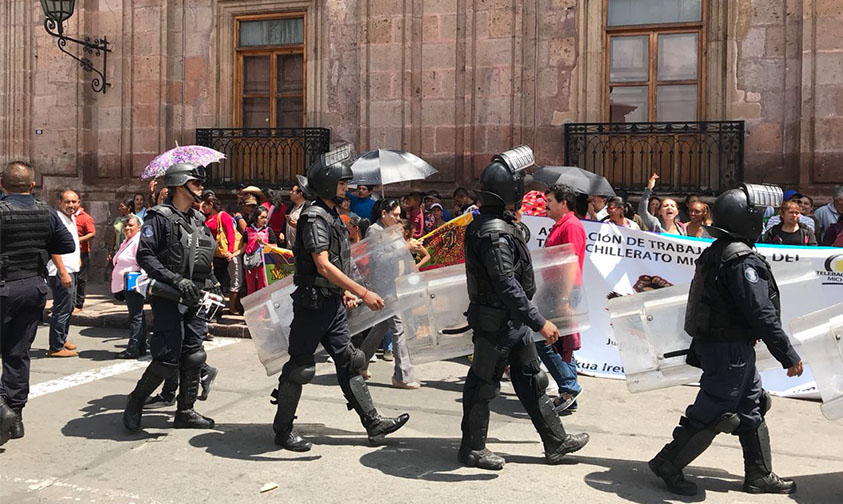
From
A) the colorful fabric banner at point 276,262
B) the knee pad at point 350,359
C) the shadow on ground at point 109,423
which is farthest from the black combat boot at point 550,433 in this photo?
the colorful fabric banner at point 276,262

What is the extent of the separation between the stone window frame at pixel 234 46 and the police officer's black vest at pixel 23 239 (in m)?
8.36

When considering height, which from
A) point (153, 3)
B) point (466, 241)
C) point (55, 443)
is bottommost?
point (55, 443)

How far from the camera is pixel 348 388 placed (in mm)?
5660

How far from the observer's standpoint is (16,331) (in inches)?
231

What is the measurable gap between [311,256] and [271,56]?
976 cm

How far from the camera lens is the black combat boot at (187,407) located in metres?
A: 6.16

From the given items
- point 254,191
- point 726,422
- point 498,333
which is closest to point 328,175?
point 498,333

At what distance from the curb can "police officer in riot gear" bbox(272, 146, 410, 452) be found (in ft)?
15.7

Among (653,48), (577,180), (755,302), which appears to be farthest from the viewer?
(653,48)

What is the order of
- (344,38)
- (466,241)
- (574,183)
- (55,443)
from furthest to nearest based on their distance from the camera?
(344,38) < (574,183) < (55,443) < (466,241)

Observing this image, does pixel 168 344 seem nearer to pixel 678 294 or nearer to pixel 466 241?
pixel 466 241

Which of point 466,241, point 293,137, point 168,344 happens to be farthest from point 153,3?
point 466,241

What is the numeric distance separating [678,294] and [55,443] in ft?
13.9

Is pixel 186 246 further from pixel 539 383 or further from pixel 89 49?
pixel 89 49
